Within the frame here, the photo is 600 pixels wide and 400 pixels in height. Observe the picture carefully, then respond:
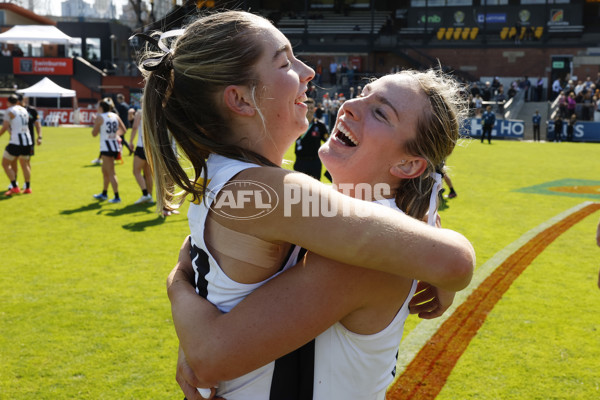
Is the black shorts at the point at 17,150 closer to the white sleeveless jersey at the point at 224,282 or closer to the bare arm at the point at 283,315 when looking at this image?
the white sleeveless jersey at the point at 224,282

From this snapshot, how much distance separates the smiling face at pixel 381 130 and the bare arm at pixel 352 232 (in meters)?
0.37

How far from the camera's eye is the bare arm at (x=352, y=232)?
1309 millimetres

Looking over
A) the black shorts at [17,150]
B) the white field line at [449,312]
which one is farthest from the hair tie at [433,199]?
the black shorts at [17,150]

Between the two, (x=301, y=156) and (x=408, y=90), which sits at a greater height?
(x=408, y=90)

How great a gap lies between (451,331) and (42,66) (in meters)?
42.5

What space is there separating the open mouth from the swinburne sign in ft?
143

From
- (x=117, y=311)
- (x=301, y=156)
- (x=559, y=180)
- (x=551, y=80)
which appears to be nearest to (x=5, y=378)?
(x=117, y=311)

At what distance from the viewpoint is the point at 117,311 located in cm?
525

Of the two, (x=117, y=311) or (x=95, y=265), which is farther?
(x=95, y=265)

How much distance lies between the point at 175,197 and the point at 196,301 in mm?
409

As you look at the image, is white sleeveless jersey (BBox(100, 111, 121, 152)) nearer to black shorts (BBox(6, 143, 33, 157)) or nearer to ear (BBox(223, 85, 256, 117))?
black shorts (BBox(6, 143, 33, 157))

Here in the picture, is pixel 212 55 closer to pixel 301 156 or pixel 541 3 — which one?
pixel 301 156

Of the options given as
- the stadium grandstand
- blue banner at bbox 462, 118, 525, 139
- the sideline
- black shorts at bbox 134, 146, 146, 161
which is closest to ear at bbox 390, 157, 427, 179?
the sideline

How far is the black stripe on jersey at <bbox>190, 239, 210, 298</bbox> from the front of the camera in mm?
1534
